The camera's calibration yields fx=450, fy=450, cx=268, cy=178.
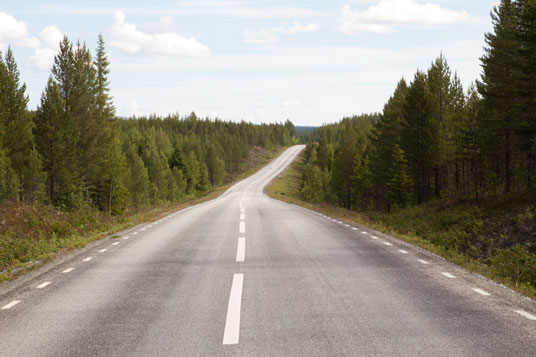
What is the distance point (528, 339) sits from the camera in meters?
4.73

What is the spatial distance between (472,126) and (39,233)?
30.6 meters

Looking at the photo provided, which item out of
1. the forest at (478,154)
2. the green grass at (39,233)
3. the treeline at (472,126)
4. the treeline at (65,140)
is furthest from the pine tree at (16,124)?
the treeline at (472,126)

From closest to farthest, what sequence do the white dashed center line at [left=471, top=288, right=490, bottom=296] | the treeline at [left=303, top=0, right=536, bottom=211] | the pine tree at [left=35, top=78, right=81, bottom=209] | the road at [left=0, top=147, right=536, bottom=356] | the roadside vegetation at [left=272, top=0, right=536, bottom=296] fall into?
the road at [left=0, top=147, right=536, bottom=356], the white dashed center line at [left=471, top=288, right=490, bottom=296], the roadside vegetation at [left=272, top=0, right=536, bottom=296], the treeline at [left=303, top=0, right=536, bottom=211], the pine tree at [left=35, top=78, right=81, bottom=209]

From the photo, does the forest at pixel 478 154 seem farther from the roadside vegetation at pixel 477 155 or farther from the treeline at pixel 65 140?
the treeline at pixel 65 140

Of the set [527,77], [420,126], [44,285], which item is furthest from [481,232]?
[420,126]

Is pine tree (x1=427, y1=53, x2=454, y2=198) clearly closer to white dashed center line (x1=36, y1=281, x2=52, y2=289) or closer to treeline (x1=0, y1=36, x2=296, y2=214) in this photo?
treeline (x1=0, y1=36, x2=296, y2=214)

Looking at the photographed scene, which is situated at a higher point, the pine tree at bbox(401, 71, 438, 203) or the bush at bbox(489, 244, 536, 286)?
the pine tree at bbox(401, 71, 438, 203)

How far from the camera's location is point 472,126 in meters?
34.3

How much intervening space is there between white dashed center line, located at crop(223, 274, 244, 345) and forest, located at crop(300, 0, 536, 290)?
4852 mm

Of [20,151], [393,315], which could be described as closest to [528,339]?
[393,315]

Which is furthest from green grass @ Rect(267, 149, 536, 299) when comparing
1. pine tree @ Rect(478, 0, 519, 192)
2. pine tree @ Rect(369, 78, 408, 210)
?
pine tree @ Rect(369, 78, 408, 210)

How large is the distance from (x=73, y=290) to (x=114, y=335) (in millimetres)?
2800

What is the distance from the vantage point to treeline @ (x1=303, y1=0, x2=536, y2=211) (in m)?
27.4

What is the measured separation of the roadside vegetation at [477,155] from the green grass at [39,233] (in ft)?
32.9
